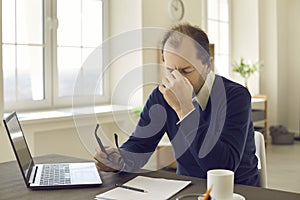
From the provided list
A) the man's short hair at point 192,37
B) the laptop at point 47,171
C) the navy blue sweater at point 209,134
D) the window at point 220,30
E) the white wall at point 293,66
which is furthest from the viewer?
the white wall at point 293,66

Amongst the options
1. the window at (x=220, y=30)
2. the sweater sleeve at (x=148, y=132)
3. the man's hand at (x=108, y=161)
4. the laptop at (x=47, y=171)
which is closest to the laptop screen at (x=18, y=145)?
the laptop at (x=47, y=171)

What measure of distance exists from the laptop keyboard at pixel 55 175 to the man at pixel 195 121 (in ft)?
0.47

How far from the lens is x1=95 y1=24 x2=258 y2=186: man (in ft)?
5.22

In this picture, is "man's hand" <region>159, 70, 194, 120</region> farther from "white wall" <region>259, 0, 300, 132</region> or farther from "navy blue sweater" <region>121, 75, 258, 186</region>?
"white wall" <region>259, 0, 300, 132</region>

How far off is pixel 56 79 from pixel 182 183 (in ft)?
8.28

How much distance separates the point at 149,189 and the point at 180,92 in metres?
0.37

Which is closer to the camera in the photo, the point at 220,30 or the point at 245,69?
the point at 245,69

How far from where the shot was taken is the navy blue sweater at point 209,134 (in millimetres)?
1581

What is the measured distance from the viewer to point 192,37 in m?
1.78

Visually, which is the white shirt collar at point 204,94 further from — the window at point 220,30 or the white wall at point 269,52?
the white wall at point 269,52

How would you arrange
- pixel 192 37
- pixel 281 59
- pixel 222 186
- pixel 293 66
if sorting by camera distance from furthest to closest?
pixel 293 66 → pixel 281 59 → pixel 192 37 → pixel 222 186

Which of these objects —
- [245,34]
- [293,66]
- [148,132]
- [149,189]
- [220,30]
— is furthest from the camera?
[293,66]

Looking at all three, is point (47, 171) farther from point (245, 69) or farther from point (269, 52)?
point (269, 52)

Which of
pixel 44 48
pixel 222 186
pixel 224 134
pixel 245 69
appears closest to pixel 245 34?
pixel 245 69
